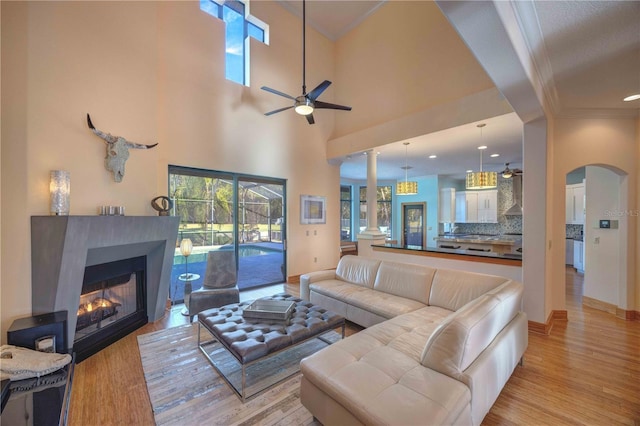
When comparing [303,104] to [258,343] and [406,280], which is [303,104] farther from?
[258,343]

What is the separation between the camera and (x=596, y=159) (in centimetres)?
364

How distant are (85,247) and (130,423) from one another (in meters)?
1.66

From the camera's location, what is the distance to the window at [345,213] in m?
10.5

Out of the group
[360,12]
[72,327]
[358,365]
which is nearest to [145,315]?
[72,327]

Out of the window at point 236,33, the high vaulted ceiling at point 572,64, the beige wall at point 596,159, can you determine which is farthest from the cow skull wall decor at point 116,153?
the beige wall at point 596,159

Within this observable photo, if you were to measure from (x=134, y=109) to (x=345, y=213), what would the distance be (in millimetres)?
8098

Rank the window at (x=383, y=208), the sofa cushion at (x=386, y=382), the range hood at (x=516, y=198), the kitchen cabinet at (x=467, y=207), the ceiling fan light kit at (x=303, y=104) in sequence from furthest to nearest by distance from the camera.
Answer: the window at (x=383, y=208) < the kitchen cabinet at (x=467, y=207) < the range hood at (x=516, y=198) < the ceiling fan light kit at (x=303, y=104) < the sofa cushion at (x=386, y=382)

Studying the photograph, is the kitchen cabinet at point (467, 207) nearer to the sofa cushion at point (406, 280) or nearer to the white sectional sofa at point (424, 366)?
the sofa cushion at point (406, 280)

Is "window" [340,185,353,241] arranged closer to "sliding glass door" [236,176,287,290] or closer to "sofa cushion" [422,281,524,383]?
"sliding glass door" [236,176,287,290]

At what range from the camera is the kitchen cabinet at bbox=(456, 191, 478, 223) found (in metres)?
8.73

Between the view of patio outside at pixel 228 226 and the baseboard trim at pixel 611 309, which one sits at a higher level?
the view of patio outside at pixel 228 226

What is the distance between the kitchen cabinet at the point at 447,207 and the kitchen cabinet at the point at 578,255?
308 centimetres

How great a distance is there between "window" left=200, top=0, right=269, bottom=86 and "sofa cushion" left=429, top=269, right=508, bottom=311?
15.7 feet

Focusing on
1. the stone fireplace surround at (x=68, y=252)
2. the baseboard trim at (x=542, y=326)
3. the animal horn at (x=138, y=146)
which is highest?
the animal horn at (x=138, y=146)
